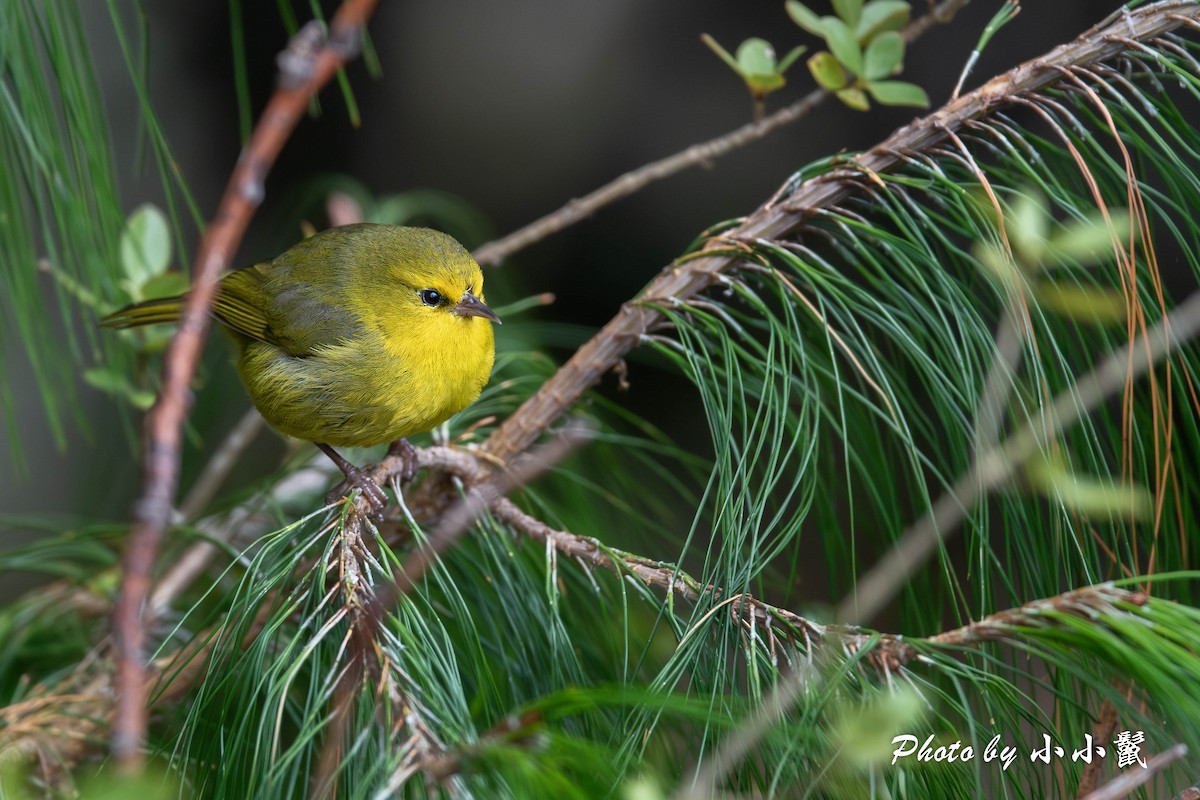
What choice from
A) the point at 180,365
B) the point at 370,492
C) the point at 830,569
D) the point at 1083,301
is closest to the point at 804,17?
the point at 1083,301

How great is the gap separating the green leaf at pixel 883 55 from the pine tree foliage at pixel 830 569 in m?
0.24

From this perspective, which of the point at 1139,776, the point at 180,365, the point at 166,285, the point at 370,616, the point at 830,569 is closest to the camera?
the point at 180,365

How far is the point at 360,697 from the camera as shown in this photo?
0.89 m

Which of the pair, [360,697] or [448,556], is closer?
[360,697]

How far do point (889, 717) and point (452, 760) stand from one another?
29cm

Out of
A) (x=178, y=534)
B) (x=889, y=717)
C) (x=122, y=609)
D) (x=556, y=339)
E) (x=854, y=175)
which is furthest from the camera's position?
(x=556, y=339)

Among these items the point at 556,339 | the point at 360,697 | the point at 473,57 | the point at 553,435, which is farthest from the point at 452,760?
the point at 473,57

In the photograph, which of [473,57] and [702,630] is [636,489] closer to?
[702,630]

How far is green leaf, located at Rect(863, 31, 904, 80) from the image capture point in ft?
4.66

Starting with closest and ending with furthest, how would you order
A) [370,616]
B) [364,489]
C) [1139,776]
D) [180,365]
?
[180,365], [1139,776], [370,616], [364,489]

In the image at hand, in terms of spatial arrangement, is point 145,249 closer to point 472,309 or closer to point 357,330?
point 357,330

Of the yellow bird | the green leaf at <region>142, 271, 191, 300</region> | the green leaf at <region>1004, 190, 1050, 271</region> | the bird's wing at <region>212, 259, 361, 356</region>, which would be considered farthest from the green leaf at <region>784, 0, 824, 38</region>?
the green leaf at <region>142, 271, 191, 300</region>

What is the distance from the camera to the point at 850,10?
1.44 metres

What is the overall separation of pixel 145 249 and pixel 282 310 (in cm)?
31
